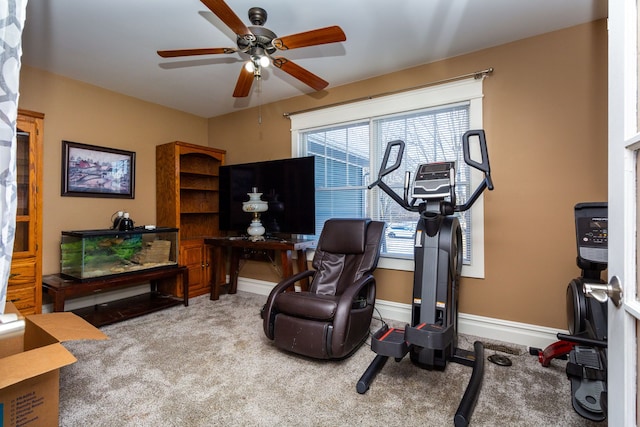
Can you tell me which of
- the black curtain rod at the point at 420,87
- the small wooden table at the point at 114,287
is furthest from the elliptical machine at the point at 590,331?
the small wooden table at the point at 114,287

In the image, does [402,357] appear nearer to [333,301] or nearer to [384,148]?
[333,301]

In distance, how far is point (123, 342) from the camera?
2.58 m

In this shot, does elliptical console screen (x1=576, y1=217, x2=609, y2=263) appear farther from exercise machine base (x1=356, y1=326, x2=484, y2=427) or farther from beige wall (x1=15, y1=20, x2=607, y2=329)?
exercise machine base (x1=356, y1=326, x2=484, y2=427)

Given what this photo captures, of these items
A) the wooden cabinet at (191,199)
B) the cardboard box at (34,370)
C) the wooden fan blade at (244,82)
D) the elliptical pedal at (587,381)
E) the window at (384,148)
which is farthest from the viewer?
the wooden cabinet at (191,199)

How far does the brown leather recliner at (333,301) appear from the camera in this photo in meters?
2.12

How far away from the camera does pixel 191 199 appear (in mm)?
4359

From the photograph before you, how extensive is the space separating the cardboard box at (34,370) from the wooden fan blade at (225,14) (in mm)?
1617

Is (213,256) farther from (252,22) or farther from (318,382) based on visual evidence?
(252,22)

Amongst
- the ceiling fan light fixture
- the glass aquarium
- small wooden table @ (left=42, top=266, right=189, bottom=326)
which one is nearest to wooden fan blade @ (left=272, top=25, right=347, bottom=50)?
the ceiling fan light fixture

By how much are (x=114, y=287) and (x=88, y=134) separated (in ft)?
5.70

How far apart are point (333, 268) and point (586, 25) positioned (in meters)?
2.76

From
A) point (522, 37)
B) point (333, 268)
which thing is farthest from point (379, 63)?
point (333, 268)

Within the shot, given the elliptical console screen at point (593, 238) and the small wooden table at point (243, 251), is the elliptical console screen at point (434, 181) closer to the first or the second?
the elliptical console screen at point (593, 238)

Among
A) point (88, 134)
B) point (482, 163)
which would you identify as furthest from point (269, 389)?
point (88, 134)
